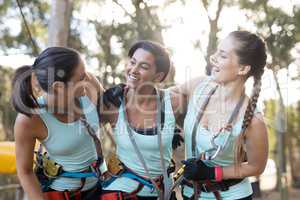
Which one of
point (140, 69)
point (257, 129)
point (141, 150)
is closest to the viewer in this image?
point (257, 129)

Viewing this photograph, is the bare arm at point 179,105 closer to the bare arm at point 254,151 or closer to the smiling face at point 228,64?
the smiling face at point 228,64

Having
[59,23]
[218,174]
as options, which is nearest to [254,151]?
[218,174]

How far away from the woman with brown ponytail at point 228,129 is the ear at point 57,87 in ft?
2.29

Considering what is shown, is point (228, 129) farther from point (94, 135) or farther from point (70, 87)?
point (70, 87)

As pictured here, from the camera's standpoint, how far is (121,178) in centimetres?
268

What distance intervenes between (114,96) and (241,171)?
2.75 feet

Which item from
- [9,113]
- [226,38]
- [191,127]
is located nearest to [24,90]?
[191,127]

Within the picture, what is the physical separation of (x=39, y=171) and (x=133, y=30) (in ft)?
27.3

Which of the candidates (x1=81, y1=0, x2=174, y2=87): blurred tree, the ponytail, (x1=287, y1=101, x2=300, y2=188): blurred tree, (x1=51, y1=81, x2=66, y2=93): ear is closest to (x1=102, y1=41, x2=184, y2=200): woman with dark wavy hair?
(x1=51, y1=81, x2=66, y2=93): ear

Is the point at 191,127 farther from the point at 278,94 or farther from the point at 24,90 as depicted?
the point at 278,94

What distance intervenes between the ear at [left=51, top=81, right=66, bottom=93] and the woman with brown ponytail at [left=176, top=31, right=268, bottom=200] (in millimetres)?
699

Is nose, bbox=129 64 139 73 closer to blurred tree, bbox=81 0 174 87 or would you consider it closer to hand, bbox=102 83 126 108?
hand, bbox=102 83 126 108

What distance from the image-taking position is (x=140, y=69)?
108 inches

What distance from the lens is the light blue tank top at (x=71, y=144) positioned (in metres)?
2.58
